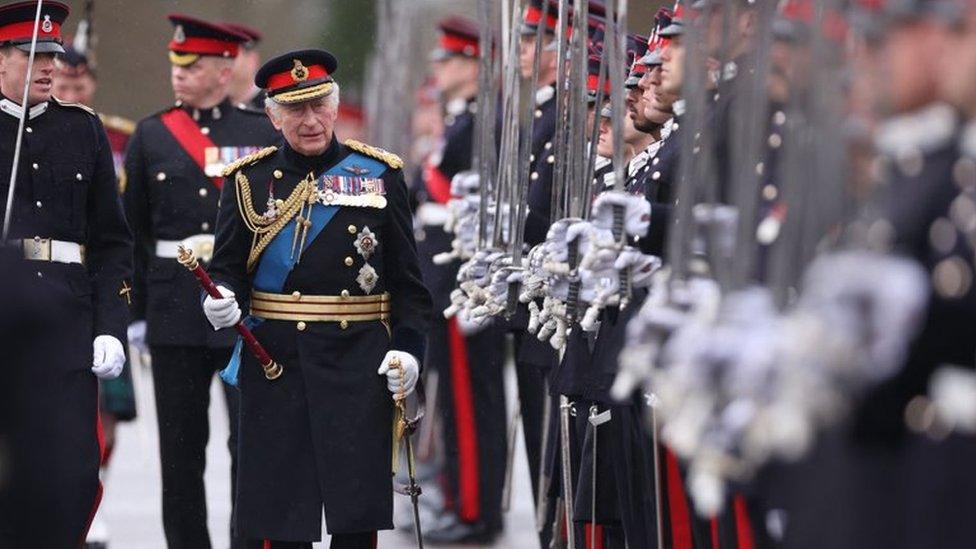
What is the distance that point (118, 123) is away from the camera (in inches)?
364

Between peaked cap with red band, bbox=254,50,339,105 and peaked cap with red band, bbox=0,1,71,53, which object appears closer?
peaked cap with red band, bbox=254,50,339,105

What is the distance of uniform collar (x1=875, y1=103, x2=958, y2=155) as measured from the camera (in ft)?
10.9

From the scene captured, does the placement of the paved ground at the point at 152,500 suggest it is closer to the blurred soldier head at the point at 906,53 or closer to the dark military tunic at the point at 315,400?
the dark military tunic at the point at 315,400

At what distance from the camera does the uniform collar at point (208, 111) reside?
7.82 metres

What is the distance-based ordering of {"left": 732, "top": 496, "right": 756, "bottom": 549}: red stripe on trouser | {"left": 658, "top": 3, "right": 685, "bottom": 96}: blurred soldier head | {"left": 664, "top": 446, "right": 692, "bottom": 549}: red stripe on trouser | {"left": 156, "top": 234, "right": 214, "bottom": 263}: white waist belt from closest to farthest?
{"left": 732, "top": 496, "right": 756, "bottom": 549}: red stripe on trouser, {"left": 658, "top": 3, "right": 685, "bottom": 96}: blurred soldier head, {"left": 664, "top": 446, "right": 692, "bottom": 549}: red stripe on trouser, {"left": 156, "top": 234, "right": 214, "bottom": 263}: white waist belt

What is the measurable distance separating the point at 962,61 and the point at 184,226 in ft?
15.4

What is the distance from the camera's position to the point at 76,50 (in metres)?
9.10

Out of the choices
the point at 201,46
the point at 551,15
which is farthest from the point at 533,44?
the point at 201,46

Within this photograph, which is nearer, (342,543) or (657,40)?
(657,40)

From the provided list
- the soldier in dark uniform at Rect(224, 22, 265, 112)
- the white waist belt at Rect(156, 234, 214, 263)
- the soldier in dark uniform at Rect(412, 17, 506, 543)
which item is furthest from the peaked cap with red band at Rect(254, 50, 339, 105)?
the soldier in dark uniform at Rect(412, 17, 506, 543)

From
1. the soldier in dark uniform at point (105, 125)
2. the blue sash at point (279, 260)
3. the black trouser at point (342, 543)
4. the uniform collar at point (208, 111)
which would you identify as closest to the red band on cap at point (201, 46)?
the uniform collar at point (208, 111)

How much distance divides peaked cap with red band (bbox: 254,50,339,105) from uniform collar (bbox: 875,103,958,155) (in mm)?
2922

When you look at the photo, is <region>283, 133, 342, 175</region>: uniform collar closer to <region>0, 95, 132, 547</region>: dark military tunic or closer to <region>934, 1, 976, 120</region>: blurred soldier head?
<region>0, 95, 132, 547</region>: dark military tunic

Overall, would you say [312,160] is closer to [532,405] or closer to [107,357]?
[107,357]
